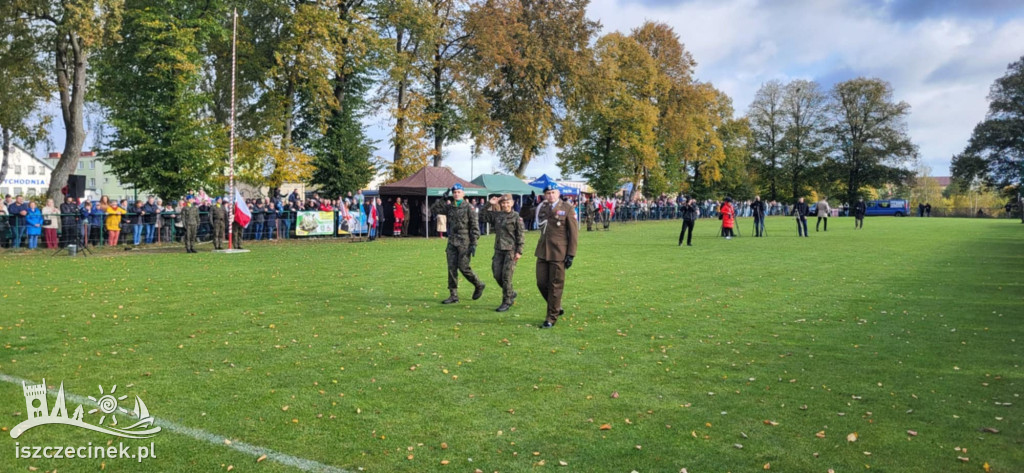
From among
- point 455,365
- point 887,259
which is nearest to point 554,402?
point 455,365

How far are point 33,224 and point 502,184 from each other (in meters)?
20.2

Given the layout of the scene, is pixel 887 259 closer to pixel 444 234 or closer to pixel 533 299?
pixel 533 299

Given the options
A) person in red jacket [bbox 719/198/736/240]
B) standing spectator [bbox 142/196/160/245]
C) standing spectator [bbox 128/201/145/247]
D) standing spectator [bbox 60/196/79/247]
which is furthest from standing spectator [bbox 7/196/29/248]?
person in red jacket [bbox 719/198/736/240]

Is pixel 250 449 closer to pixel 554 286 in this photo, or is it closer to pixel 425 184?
pixel 554 286

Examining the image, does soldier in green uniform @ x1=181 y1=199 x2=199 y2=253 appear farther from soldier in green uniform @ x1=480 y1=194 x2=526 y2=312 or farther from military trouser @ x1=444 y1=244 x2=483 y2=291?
soldier in green uniform @ x1=480 y1=194 x2=526 y2=312

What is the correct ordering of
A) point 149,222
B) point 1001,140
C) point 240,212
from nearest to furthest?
point 240,212 < point 149,222 < point 1001,140

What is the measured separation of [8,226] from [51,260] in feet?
16.3

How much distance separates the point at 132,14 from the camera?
29.6 meters

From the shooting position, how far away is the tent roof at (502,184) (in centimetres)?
3572

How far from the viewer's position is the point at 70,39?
2883 centimetres

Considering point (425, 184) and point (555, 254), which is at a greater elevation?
point (425, 184)

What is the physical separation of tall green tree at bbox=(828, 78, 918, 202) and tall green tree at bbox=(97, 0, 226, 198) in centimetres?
6990

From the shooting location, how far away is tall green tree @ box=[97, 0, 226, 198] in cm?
2988
